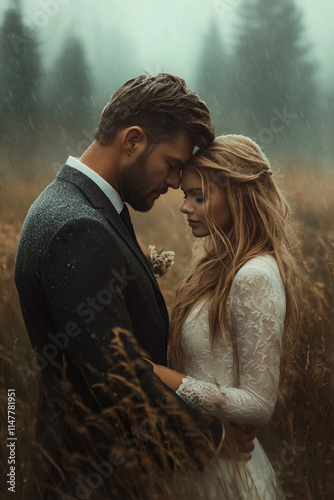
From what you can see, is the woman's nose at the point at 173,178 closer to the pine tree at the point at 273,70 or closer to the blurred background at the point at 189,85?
the blurred background at the point at 189,85

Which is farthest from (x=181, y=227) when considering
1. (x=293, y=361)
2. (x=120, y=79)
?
(x=293, y=361)

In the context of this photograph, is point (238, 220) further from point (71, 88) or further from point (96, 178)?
point (71, 88)

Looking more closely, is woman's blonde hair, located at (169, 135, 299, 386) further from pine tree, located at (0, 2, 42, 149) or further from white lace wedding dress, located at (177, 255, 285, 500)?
pine tree, located at (0, 2, 42, 149)

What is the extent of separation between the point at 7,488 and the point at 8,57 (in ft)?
12.4

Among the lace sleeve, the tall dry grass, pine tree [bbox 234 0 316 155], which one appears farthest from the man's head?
pine tree [bbox 234 0 316 155]

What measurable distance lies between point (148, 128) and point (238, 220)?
1.92 feet

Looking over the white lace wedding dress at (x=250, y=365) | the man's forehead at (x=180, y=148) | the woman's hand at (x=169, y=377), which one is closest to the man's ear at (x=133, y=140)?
the man's forehead at (x=180, y=148)

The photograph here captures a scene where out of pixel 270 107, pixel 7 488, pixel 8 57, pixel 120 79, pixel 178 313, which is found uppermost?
pixel 8 57

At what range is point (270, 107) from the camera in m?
5.23

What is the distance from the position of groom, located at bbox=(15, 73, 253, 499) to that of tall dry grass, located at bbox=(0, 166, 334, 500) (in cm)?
33

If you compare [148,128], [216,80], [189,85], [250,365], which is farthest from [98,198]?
[216,80]

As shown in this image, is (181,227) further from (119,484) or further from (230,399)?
(119,484)

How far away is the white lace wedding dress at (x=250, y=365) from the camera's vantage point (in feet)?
7.12

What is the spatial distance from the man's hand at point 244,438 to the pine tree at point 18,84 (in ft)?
11.1
